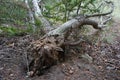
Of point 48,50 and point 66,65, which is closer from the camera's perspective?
point 48,50

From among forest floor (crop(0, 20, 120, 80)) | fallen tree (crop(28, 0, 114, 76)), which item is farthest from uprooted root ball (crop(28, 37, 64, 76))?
forest floor (crop(0, 20, 120, 80))

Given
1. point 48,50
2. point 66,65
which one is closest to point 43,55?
point 48,50

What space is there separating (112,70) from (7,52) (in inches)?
86.6

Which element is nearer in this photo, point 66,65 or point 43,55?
point 43,55

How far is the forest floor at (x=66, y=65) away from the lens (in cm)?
351

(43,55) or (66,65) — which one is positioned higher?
(43,55)

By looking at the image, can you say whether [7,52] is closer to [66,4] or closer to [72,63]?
[72,63]

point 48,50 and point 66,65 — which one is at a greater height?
point 48,50

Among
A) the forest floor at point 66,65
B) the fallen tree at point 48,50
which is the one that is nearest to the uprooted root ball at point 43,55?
the fallen tree at point 48,50

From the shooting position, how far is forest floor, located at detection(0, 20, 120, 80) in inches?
138

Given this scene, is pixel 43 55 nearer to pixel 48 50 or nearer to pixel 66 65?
pixel 48 50

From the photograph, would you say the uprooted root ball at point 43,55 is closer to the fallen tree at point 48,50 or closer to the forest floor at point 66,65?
the fallen tree at point 48,50

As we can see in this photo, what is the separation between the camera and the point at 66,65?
383 centimetres

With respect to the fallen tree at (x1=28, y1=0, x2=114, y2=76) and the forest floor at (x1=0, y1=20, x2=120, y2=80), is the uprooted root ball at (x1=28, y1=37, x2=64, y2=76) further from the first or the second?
the forest floor at (x1=0, y1=20, x2=120, y2=80)
